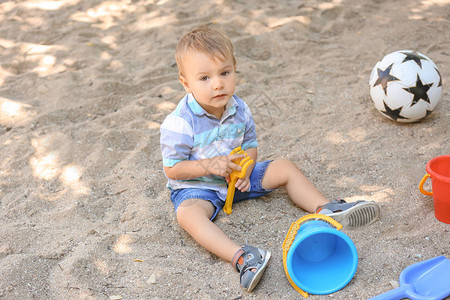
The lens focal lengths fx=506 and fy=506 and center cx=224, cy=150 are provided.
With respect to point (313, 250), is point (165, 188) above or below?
below

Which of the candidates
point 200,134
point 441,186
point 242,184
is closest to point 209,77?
point 200,134

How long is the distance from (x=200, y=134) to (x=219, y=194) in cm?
34

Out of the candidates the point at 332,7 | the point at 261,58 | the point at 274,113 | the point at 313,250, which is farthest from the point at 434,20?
the point at 313,250

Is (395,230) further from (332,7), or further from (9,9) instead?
(9,9)

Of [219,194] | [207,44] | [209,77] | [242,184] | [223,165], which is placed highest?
[207,44]

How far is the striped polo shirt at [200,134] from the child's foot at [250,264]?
21.3 inches

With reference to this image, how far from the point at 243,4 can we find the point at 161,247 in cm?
346

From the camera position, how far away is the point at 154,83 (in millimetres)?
4098

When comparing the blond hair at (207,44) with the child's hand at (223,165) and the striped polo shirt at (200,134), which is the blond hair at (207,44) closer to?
the striped polo shirt at (200,134)

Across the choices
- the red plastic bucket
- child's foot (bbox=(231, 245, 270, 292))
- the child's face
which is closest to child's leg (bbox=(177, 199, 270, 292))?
child's foot (bbox=(231, 245, 270, 292))

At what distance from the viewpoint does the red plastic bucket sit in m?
2.29

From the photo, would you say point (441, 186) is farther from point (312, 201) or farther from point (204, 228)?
point (204, 228)

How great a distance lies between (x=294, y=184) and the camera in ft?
8.88

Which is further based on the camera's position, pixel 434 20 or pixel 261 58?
pixel 434 20
